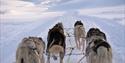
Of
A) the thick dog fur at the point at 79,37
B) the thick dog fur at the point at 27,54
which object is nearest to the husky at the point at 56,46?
the thick dog fur at the point at 27,54

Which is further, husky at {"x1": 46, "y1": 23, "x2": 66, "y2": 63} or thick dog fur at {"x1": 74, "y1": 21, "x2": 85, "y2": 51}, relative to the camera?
thick dog fur at {"x1": 74, "y1": 21, "x2": 85, "y2": 51}

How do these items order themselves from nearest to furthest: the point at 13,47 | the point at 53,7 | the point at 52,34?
the point at 52,34 → the point at 13,47 → the point at 53,7

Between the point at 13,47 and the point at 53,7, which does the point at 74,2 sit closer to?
the point at 53,7

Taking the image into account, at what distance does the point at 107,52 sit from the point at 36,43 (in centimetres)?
125

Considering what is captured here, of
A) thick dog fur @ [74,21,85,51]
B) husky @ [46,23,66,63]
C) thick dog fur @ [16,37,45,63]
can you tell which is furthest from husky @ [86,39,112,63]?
thick dog fur @ [74,21,85,51]

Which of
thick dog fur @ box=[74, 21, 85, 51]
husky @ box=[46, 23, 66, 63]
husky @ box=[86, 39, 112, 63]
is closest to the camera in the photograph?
husky @ box=[86, 39, 112, 63]

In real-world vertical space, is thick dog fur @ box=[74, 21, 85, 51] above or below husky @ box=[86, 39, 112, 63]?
above

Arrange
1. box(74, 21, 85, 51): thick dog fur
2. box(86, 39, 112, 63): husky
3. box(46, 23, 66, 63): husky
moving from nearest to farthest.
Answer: box(86, 39, 112, 63): husky
box(46, 23, 66, 63): husky
box(74, 21, 85, 51): thick dog fur

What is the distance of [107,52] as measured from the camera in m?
4.45

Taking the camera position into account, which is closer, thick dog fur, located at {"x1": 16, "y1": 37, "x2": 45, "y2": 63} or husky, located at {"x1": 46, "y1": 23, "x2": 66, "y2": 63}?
thick dog fur, located at {"x1": 16, "y1": 37, "x2": 45, "y2": 63}

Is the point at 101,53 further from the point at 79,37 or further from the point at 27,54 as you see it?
the point at 79,37

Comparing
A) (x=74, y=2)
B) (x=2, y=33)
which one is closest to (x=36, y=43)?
(x=2, y=33)

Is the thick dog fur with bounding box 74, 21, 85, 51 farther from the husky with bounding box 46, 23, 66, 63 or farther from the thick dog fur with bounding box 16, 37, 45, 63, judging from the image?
the thick dog fur with bounding box 16, 37, 45, 63

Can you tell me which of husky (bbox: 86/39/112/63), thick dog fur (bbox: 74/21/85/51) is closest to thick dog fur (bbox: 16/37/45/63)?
husky (bbox: 86/39/112/63)
